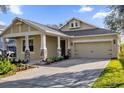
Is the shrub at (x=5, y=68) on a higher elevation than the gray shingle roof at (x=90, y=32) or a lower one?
lower

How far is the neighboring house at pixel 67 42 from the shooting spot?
20.8m

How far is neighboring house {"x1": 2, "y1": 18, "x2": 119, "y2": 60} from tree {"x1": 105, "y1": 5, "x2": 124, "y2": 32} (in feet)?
24.5

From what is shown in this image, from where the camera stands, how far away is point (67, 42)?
2452 centimetres

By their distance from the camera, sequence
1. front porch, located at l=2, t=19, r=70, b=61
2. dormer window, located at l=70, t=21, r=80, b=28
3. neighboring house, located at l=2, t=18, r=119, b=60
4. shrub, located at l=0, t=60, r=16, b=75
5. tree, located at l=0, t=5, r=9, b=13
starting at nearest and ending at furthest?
shrub, located at l=0, t=60, r=16, b=75 → tree, located at l=0, t=5, r=9, b=13 → front porch, located at l=2, t=19, r=70, b=61 → neighboring house, located at l=2, t=18, r=119, b=60 → dormer window, located at l=70, t=21, r=80, b=28

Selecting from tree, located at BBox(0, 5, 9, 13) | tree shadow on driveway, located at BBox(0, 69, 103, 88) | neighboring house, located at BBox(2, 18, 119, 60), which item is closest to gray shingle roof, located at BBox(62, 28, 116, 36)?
neighboring house, located at BBox(2, 18, 119, 60)

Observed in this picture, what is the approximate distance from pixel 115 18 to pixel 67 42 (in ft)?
37.9

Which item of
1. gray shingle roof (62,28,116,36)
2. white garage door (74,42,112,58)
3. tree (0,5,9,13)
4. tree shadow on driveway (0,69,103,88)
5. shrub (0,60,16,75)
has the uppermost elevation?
tree (0,5,9,13)

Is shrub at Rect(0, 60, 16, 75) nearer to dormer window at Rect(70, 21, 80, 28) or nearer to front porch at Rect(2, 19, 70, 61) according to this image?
front porch at Rect(2, 19, 70, 61)

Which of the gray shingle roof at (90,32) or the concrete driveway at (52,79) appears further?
the gray shingle roof at (90,32)

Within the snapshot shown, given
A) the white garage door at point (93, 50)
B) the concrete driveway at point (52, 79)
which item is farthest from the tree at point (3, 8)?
the white garage door at point (93, 50)

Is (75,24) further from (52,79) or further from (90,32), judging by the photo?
(52,79)

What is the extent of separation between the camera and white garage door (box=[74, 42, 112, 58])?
2286 centimetres

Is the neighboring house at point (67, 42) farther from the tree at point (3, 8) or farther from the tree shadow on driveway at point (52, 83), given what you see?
the tree shadow on driveway at point (52, 83)
